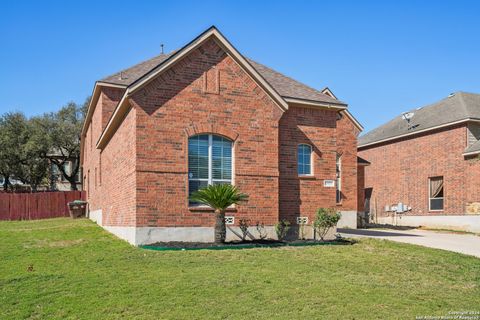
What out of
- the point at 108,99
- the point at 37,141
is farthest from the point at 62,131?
the point at 108,99

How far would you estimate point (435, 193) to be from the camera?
87.7 ft

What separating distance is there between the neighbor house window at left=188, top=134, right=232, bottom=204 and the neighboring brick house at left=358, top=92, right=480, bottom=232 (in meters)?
15.0

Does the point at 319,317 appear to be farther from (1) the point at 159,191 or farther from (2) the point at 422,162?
(2) the point at 422,162

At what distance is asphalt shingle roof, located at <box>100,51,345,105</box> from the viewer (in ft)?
55.9

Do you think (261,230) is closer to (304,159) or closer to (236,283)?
(304,159)

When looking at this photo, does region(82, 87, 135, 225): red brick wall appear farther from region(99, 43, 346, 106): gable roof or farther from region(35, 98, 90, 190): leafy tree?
region(35, 98, 90, 190): leafy tree

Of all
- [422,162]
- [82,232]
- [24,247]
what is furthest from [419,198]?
[24,247]

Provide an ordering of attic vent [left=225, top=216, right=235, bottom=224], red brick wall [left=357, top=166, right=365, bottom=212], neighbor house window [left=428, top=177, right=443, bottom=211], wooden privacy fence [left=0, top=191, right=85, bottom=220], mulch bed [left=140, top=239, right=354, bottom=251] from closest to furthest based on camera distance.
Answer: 1. mulch bed [left=140, top=239, right=354, bottom=251]
2. attic vent [left=225, top=216, right=235, bottom=224]
3. neighbor house window [left=428, top=177, right=443, bottom=211]
4. red brick wall [left=357, top=166, right=365, bottom=212]
5. wooden privacy fence [left=0, top=191, right=85, bottom=220]

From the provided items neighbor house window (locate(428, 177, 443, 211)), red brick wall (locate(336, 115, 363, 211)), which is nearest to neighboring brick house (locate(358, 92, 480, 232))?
neighbor house window (locate(428, 177, 443, 211))

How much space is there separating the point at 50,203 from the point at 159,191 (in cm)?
1953

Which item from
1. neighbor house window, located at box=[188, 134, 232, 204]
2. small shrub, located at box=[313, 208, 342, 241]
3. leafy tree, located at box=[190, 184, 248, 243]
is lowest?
small shrub, located at box=[313, 208, 342, 241]

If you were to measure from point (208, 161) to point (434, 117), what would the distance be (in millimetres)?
18680

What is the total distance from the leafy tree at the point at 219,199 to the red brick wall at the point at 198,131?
64 cm

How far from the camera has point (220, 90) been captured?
14.5 metres
